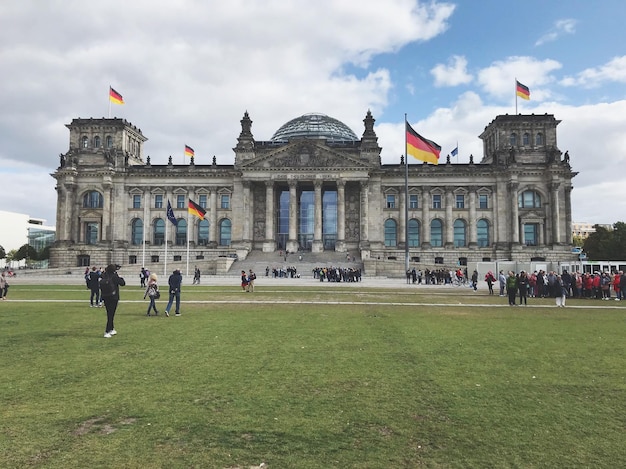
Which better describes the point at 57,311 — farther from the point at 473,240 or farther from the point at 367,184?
the point at 473,240

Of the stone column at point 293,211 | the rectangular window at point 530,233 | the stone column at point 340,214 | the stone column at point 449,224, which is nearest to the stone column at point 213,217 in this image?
the stone column at point 293,211

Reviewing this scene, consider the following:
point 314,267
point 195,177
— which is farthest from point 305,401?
point 195,177

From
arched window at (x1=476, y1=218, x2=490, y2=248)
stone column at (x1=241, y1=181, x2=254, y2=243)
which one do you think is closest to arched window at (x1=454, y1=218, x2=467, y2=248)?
arched window at (x1=476, y1=218, x2=490, y2=248)

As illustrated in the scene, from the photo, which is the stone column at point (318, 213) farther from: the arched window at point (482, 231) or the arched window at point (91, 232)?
the arched window at point (91, 232)

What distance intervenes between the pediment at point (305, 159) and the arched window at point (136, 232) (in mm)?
20925

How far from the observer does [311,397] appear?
25.6ft

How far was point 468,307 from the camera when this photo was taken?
23.1 metres

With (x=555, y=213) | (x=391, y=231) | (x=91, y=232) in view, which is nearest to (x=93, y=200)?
(x=91, y=232)

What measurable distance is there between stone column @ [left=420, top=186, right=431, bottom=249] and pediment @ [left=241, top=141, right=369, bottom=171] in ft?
37.1

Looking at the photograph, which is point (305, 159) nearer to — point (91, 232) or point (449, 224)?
point (449, 224)

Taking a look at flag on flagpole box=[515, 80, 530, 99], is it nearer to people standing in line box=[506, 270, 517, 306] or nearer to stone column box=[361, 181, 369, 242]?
stone column box=[361, 181, 369, 242]

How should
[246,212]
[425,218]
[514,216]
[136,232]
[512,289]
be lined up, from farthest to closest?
[136,232] < [425,218] < [246,212] < [514,216] < [512,289]

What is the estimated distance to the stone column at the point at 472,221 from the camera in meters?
74.9

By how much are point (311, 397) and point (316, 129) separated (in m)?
83.5
